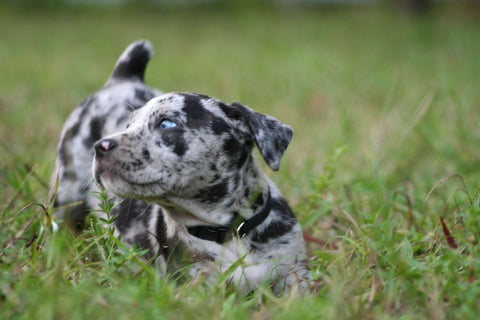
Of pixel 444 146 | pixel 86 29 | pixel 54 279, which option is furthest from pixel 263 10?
pixel 54 279

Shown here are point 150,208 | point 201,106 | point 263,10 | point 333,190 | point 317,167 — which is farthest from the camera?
point 263,10

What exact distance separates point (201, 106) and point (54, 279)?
1306 mm

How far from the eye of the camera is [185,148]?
3.21 meters

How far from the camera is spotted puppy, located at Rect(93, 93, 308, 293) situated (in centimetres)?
312

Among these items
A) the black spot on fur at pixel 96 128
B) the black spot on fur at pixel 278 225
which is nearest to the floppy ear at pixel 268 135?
the black spot on fur at pixel 278 225

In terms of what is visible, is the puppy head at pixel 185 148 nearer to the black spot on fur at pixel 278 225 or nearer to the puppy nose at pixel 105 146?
the puppy nose at pixel 105 146

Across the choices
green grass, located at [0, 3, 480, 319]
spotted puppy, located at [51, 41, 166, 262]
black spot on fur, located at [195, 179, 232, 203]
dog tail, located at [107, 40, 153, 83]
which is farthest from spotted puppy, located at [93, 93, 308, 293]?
dog tail, located at [107, 40, 153, 83]

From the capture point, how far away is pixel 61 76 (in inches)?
357

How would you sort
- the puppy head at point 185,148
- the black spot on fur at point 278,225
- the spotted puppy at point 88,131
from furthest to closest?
the spotted puppy at point 88,131 → the black spot on fur at point 278,225 → the puppy head at point 185,148

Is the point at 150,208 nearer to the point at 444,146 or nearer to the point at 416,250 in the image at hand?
the point at 416,250

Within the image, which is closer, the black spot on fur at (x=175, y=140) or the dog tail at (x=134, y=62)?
the black spot on fur at (x=175, y=140)

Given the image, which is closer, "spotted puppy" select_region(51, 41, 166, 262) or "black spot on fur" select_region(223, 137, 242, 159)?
"black spot on fur" select_region(223, 137, 242, 159)

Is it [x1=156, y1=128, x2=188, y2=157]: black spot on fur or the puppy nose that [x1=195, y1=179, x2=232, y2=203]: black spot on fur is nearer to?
[x1=156, y1=128, x2=188, y2=157]: black spot on fur

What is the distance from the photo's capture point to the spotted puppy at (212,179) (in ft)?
10.2
